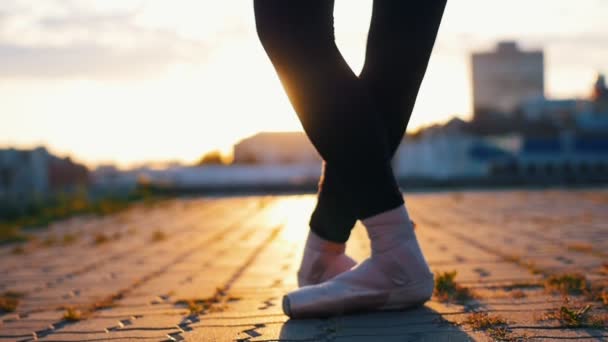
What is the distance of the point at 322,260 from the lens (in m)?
2.22

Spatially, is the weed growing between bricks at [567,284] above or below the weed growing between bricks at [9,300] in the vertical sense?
below

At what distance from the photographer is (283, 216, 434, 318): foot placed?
1978mm

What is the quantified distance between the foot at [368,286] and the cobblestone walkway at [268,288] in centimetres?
4

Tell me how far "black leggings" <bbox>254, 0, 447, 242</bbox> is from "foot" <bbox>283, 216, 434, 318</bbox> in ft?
0.43

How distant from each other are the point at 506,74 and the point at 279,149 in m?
51.3

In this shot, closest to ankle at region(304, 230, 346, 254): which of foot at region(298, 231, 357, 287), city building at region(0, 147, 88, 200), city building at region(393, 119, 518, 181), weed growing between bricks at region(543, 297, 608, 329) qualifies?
foot at region(298, 231, 357, 287)

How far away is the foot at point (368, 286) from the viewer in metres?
1.98

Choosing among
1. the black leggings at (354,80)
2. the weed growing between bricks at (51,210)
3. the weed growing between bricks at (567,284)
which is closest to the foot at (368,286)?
the black leggings at (354,80)

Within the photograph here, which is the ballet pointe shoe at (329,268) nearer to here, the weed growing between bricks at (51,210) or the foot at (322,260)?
the foot at (322,260)

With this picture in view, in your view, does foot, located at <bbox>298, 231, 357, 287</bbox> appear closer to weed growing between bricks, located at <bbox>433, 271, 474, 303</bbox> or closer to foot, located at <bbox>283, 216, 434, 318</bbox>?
foot, located at <bbox>283, 216, 434, 318</bbox>

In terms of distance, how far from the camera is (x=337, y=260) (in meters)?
2.23

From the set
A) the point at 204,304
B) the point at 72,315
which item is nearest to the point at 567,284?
the point at 204,304

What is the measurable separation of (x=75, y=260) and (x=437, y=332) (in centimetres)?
310

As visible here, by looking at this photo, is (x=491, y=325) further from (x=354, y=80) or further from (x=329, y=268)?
(x=354, y=80)
